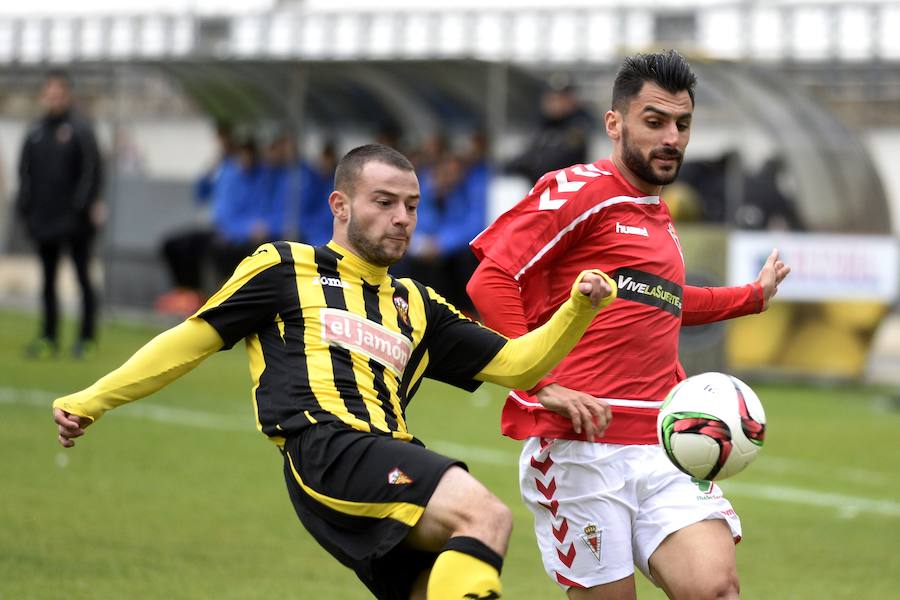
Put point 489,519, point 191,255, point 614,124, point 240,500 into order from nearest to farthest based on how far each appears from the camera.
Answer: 1. point 489,519
2. point 614,124
3. point 240,500
4. point 191,255

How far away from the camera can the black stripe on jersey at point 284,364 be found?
4559 mm

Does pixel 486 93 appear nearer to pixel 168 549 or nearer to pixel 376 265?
pixel 168 549

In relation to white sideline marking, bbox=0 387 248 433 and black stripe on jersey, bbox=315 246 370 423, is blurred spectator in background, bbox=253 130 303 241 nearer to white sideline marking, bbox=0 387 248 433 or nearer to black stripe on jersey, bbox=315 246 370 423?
white sideline marking, bbox=0 387 248 433

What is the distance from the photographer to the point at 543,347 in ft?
15.4

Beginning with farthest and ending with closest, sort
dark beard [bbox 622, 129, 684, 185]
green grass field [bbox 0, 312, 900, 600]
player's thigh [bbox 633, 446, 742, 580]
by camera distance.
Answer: green grass field [bbox 0, 312, 900, 600]
dark beard [bbox 622, 129, 684, 185]
player's thigh [bbox 633, 446, 742, 580]

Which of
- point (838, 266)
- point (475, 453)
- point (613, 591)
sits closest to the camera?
point (613, 591)

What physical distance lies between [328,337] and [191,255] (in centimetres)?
1452

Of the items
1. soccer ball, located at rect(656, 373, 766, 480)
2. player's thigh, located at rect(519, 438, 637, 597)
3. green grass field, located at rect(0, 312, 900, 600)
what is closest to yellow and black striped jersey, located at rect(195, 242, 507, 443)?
player's thigh, located at rect(519, 438, 637, 597)

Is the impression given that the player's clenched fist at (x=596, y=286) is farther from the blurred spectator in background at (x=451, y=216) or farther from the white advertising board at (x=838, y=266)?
the blurred spectator in background at (x=451, y=216)

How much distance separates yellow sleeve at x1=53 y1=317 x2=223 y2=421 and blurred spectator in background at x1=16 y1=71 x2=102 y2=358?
32.3 ft

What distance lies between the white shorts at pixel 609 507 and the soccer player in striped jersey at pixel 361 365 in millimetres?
353

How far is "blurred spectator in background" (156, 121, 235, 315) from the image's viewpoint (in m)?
18.7

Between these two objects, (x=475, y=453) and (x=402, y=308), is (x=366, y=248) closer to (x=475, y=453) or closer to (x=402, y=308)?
(x=402, y=308)

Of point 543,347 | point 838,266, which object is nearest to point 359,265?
point 543,347
